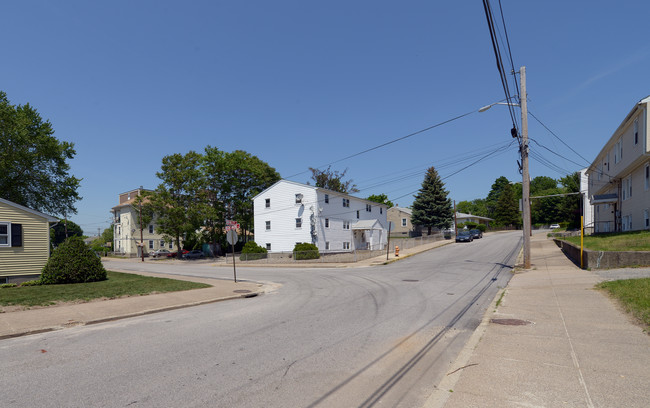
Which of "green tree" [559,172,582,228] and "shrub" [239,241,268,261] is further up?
"green tree" [559,172,582,228]

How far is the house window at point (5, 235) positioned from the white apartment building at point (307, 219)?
2627cm

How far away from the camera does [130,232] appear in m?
64.7

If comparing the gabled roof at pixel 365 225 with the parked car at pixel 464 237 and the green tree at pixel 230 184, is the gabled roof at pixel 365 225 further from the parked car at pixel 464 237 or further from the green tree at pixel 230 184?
the green tree at pixel 230 184

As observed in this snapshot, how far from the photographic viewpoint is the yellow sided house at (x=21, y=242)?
18.5 metres

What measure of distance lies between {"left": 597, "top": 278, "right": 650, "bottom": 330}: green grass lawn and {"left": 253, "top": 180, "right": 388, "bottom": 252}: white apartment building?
3024 centimetres

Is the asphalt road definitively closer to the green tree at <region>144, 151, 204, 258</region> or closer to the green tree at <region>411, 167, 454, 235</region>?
the green tree at <region>144, 151, 204, 258</region>

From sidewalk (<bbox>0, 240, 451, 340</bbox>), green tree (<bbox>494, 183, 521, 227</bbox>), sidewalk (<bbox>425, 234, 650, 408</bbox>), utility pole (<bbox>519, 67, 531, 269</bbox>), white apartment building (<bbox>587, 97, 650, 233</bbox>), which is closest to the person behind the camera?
sidewalk (<bbox>425, 234, 650, 408</bbox>)

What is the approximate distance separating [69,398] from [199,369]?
5.26 ft

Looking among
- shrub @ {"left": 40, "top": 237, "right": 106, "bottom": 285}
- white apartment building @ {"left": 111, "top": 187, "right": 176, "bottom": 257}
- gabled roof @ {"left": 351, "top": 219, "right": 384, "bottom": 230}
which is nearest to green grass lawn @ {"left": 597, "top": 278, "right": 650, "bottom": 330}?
shrub @ {"left": 40, "top": 237, "right": 106, "bottom": 285}

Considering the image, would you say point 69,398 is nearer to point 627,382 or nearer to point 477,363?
point 477,363

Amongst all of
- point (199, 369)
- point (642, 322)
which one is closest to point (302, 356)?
point (199, 369)

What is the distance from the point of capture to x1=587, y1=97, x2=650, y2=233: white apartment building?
23.5m

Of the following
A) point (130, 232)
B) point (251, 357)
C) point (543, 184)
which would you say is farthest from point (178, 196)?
point (543, 184)

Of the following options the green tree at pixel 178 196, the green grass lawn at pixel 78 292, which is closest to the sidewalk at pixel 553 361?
the green grass lawn at pixel 78 292
